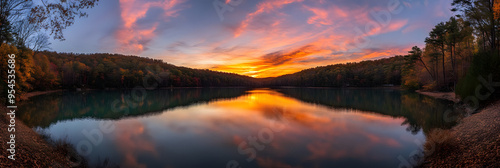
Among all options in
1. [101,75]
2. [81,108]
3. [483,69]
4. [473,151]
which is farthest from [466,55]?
[101,75]

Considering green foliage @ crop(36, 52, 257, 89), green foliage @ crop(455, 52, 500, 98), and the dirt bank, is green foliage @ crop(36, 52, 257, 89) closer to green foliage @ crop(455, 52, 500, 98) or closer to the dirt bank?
the dirt bank

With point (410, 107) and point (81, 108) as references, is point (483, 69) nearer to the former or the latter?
point (410, 107)

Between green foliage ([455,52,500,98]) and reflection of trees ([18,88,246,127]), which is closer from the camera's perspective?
green foliage ([455,52,500,98])

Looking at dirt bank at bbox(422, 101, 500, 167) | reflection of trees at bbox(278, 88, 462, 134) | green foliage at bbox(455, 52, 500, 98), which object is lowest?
reflection of trees at bbox(278, 88, 462, 134)

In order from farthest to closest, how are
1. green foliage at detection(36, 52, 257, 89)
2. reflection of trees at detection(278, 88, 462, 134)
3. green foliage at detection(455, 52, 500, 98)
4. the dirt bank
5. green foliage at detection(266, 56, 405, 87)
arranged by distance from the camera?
green foliage at detection(266, 56, 405, 87) < green foliage at detection(36, 52, 257, 89) < green foliage at detection(455, 52, 500, 98) < reflection of trees at detection(278, 88, 462, 134) < the dirt bank

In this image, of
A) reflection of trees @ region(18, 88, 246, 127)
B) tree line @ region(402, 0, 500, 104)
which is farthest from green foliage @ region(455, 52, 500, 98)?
reflection of trees @ region(18, 88, 246, 127)

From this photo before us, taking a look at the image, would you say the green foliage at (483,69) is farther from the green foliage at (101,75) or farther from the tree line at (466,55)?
the green foliage at (101,75)

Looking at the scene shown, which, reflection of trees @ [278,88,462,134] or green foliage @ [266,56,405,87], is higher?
green foliage @ [266,56,405,87]

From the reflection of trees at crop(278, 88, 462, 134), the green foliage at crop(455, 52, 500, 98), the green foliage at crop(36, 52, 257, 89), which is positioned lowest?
the reflection of trees at crop(278, 88, 462, 134)

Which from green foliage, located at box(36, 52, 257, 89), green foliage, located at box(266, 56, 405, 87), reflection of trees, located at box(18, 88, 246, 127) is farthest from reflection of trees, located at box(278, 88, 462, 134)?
green foliage, located at box(266, 56, 405, 87)

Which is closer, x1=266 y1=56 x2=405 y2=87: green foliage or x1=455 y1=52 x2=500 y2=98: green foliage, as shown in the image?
x1=455 y1=52 x2=500 y2=98: green foliage

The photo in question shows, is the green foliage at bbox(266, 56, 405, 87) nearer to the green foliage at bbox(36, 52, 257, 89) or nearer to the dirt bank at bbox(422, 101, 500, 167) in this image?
the green foliage at bbox(36, 52, 257, 89)

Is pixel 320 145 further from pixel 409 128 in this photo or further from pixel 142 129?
pixel 142 129

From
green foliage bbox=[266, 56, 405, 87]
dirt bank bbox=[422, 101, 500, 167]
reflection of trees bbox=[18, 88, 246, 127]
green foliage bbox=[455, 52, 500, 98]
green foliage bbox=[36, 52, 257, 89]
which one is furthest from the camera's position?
green foliage bbox=[266, 56, 405, 87]
